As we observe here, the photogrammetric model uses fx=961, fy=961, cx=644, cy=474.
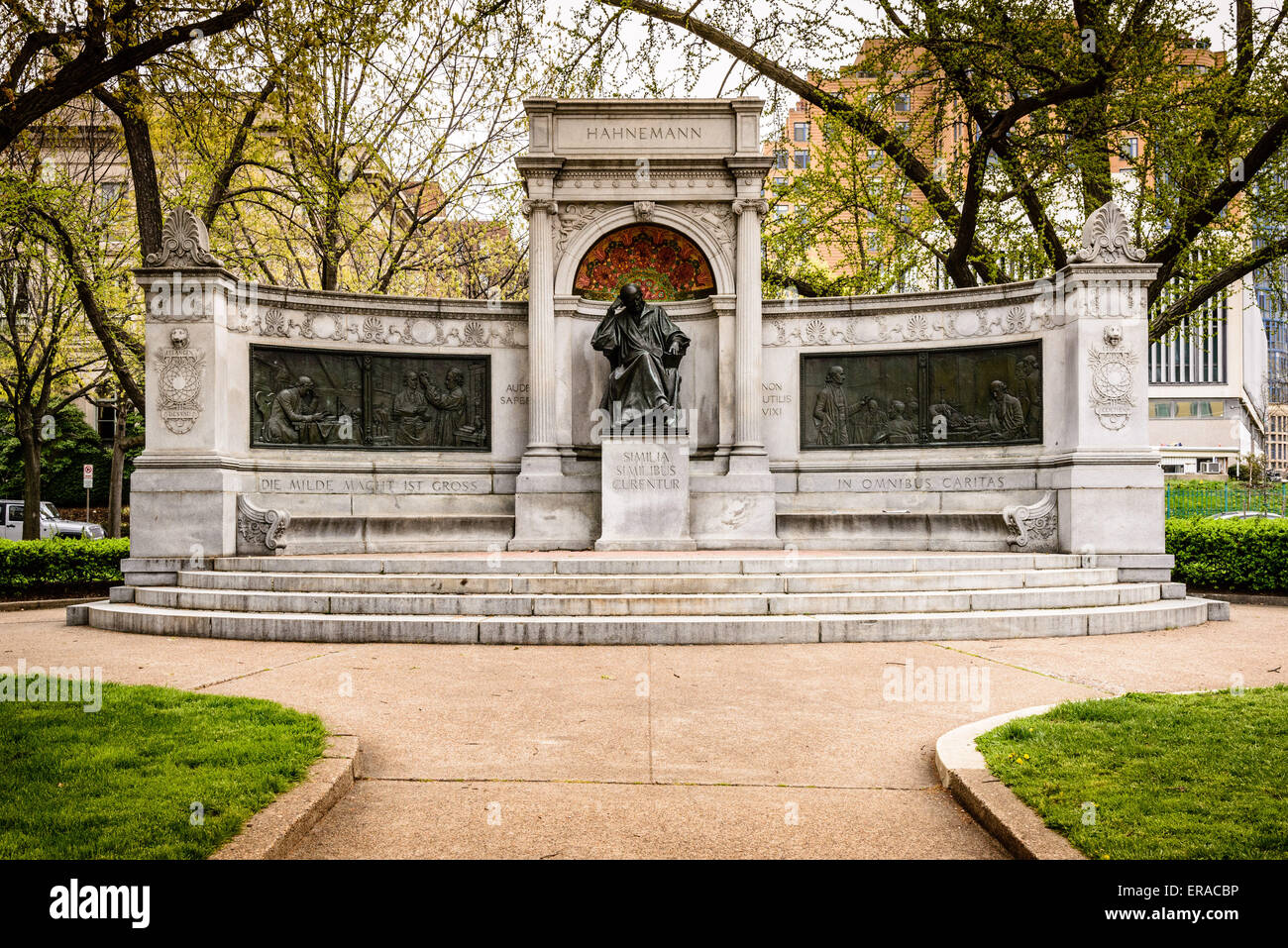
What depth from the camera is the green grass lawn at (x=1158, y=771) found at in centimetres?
398

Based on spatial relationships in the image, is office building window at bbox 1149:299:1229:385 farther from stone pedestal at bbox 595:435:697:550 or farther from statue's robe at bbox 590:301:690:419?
stone pedestal at bbox 595:435:697:550

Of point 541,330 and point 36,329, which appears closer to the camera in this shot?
point 541,330

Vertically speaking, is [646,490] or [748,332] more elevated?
[748,332]

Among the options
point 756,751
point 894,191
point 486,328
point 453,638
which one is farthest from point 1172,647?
point 894,191

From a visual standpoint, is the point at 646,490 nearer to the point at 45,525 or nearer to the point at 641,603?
the point at 641,603

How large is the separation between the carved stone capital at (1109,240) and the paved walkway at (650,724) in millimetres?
5831

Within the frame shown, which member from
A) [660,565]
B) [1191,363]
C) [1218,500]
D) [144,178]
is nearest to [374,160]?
[144,178]

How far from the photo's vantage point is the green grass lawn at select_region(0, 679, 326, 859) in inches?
157

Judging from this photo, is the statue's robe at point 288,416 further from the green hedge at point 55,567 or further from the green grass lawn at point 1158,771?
the green grass lawn at point 1158,771

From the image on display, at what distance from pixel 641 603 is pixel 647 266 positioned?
941cm

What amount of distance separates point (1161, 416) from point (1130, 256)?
82659mm

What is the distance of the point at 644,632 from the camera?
10.1 metres

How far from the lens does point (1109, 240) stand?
47.2 ft

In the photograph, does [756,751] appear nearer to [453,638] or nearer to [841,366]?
[453,638]
